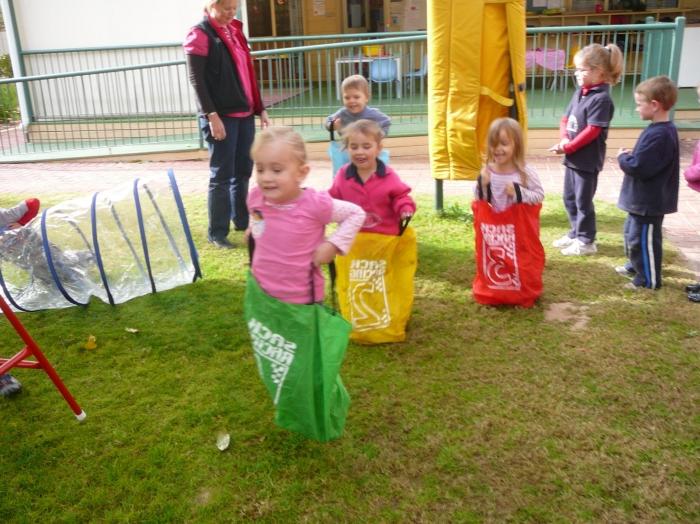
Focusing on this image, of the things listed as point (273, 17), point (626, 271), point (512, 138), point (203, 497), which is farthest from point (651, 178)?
point (273, 17)

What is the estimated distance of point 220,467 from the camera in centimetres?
296

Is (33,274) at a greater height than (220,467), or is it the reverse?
(33,274)

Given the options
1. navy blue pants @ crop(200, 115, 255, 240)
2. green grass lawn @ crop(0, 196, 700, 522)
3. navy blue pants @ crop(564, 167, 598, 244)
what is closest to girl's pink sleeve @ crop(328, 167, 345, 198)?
green grass lawn @ crop(0, 196, 700, 522)

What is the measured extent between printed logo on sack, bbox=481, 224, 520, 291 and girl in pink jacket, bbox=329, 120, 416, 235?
0.69m

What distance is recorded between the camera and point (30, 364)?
3.31 metres

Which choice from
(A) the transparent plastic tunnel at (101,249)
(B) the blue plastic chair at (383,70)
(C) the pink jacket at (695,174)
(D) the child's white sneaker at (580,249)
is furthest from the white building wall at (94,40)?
(C) the pink jacket at (695,174)

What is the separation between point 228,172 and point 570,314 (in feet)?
9.60

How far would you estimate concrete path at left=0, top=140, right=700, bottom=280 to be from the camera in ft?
24.6

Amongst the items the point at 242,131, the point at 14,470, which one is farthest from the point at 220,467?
the point at 242,131

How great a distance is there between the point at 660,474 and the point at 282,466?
159 centimetres

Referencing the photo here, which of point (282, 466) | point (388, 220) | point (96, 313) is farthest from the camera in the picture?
point (96, 313)

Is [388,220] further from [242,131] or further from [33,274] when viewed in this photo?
[33,274]

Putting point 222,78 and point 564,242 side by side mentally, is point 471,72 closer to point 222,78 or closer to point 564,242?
point 564,242

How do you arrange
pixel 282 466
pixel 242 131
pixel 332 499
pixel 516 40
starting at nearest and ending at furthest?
pixel 332 499
pixel 282 466
pixel 516 40
pixel 242 131
